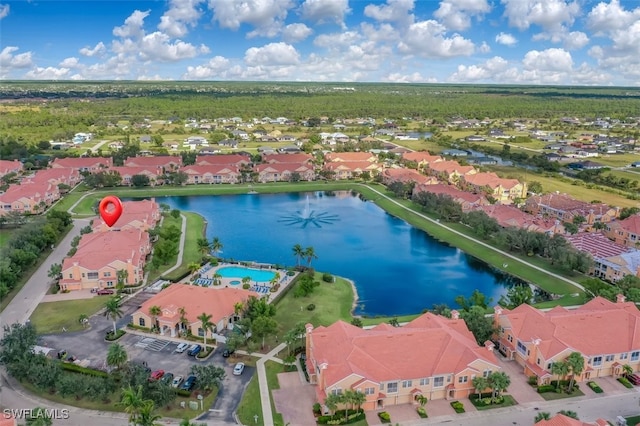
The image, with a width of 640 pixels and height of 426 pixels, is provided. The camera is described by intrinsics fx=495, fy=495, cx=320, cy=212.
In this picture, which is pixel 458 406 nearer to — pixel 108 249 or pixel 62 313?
pixel 62 313

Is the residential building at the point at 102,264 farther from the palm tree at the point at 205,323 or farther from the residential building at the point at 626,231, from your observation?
the residential building at the point at 626,231

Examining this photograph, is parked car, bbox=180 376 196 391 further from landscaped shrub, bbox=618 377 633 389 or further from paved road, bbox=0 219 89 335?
landscaped shrub, bbox=618 377 633 389

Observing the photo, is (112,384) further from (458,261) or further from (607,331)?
(458,261)

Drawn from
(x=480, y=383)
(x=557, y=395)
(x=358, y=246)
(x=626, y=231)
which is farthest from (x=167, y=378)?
(x=626, y=231)

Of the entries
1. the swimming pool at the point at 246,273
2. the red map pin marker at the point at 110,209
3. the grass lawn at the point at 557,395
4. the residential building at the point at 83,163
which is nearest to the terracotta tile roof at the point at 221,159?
the residential building at the point at 83,163

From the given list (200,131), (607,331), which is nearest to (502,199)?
(607,331)

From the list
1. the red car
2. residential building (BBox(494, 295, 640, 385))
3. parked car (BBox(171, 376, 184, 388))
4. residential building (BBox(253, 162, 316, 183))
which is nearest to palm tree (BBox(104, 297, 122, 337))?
the red car
